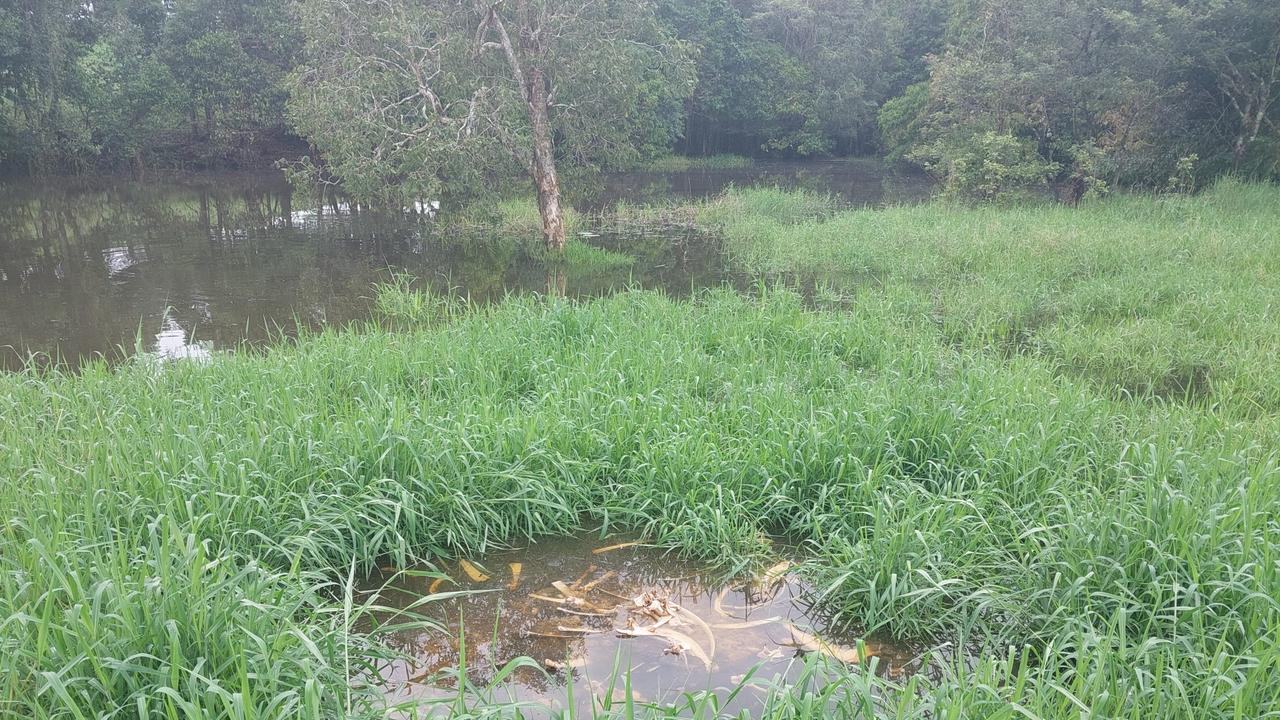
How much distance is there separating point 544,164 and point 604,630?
10.9 meters

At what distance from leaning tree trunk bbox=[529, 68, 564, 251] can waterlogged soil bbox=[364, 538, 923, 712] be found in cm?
1001

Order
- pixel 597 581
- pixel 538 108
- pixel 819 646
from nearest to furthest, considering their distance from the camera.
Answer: pixel 819 646, pixel 597 581, pixel 538 108

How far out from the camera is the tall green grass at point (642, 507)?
229 centimetres

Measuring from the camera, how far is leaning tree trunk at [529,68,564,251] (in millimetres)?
13031

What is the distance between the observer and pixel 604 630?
318cm

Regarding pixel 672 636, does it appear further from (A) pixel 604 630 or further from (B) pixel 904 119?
(B) pixel 904 119

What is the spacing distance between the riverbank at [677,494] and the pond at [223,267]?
184cm

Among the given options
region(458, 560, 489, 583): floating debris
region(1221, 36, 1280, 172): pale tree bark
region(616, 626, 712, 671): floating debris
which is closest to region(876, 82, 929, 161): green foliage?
region(1221, 36, 1280, 172): pale tree bark

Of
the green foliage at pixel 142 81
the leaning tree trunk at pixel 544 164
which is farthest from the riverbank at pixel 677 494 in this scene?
the green foliage at pixel 142 81

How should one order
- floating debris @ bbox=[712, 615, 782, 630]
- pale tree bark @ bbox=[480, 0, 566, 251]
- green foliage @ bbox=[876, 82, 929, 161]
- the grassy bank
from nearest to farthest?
floating debris @ bbox=[712, 615, 782, 630]
the grassy bank
pale tree bark @ bbox=[480, 0, 566, 251]
green foliage @ bbox=[876, 82, 929, 161]

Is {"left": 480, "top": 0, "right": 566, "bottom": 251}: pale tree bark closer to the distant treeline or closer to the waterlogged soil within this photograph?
the distant treeline

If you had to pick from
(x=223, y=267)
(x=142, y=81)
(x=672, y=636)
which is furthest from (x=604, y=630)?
(x=142, y=81)

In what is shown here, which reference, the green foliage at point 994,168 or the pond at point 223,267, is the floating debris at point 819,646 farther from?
the green foliage at point 994,168

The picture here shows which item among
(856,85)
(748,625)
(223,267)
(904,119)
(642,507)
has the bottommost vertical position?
(748,625)
